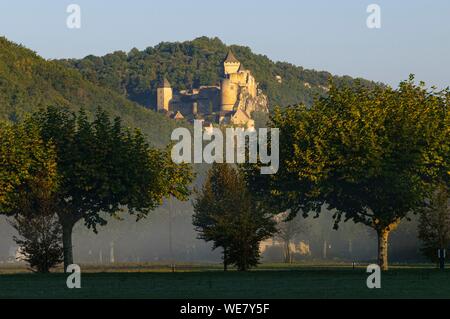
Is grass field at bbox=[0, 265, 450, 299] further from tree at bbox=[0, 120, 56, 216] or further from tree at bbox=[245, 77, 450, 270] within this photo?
tree at bbox=[0, 120, 56, 216]

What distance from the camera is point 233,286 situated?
207ft

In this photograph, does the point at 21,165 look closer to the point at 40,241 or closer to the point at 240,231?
the point at 40,241

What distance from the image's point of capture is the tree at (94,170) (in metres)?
98.4

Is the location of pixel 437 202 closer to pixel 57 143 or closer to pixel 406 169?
pixel 406 169

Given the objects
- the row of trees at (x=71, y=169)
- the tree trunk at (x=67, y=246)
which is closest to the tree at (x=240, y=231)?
the row of trees at (x=71, y=169)

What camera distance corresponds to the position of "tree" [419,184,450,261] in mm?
99312

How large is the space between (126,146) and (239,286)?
41277mm

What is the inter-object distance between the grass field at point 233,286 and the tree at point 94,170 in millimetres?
21949

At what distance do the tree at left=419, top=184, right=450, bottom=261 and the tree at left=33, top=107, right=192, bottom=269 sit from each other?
22.7 metres

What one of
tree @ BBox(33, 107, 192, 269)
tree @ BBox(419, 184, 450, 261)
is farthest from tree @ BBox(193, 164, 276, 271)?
tree @ BBox(419, 184, 450, 261)

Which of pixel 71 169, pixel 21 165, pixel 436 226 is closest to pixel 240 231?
pixel 71 169

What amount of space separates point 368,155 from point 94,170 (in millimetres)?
21767
